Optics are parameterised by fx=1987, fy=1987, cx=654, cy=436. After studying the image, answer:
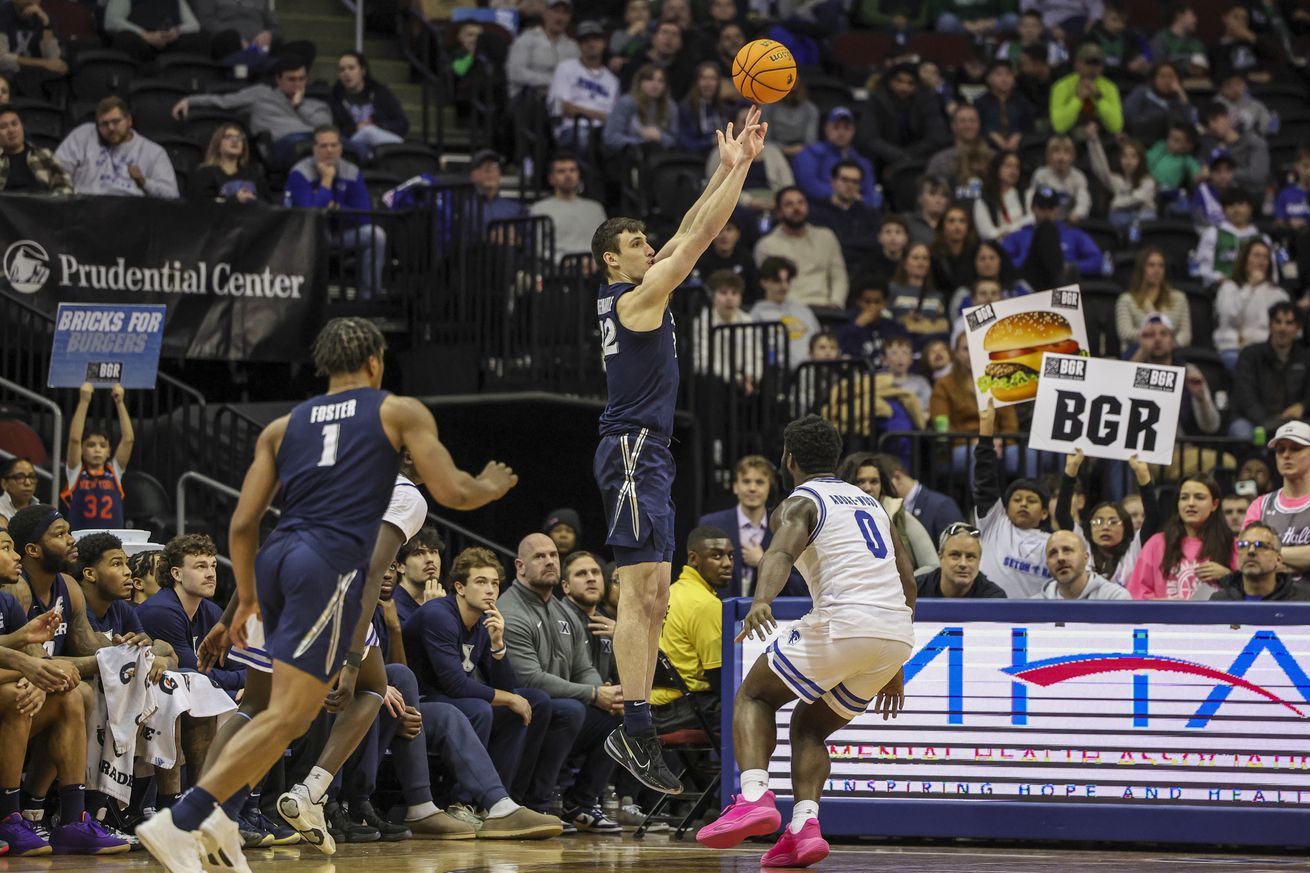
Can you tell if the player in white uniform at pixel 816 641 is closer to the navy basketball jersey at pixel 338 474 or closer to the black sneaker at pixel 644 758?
the black sneaker at pixel 644 758

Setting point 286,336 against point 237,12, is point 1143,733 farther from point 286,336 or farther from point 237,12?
point 237,12

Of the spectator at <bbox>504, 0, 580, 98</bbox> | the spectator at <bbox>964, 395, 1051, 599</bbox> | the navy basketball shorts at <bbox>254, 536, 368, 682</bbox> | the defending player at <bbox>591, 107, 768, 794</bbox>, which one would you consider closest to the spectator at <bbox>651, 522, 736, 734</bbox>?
the defending player at <bbox>591, 107, 768, 794</bbox>

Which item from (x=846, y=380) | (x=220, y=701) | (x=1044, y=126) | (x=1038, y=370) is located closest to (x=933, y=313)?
(x=846, y=380)

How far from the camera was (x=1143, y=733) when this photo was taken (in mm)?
10195

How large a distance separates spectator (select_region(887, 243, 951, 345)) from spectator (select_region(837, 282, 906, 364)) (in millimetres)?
284

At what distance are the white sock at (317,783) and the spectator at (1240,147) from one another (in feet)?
45.8

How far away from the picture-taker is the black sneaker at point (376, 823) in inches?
404

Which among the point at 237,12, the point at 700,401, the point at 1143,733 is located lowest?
the point at 1143,733

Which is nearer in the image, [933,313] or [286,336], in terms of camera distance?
[286,336]

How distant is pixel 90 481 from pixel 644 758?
4.82 metres

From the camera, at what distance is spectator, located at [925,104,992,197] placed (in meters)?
18.5

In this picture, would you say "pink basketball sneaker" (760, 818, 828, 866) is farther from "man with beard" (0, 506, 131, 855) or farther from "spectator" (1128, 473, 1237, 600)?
"spectator" (1128, 473, 1237, 600)

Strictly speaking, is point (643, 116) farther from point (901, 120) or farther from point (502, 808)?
point (502, 808)

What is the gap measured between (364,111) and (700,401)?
5085mm
